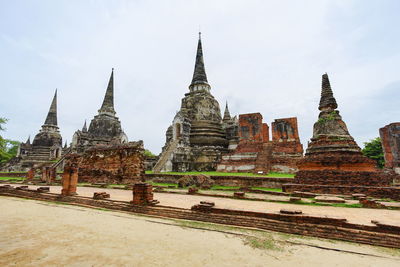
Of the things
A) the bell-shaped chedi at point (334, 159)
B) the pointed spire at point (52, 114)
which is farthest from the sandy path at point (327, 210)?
the pointed spire at point (52, 114)

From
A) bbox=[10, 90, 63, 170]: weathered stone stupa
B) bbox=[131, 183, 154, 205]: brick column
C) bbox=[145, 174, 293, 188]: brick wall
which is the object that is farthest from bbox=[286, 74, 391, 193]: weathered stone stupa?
bbox=[10, 90, 63, 170]: weathered stone stupa

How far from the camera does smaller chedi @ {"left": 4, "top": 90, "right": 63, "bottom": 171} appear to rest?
30214 millimetres

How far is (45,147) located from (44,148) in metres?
0.19

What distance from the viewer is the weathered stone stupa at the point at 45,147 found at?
99.1 ft

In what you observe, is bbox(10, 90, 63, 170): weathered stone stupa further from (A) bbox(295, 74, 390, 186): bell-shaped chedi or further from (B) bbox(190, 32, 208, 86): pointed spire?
(A) bbox(295, 74, 390, 186): bell-shaped chedi

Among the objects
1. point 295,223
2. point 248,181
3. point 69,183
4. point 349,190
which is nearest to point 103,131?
point 69,183

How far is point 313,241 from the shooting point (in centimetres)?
349

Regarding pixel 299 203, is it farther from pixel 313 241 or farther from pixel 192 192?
pixel 192 192

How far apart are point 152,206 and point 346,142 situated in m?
9.39

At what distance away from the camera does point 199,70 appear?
86.4 ft

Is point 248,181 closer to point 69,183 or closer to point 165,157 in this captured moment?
point 69,183

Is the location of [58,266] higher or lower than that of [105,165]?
lower

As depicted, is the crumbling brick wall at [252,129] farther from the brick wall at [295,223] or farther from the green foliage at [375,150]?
the green foliage at [375,150]

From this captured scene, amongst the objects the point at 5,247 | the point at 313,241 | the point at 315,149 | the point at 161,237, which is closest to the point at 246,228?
the point at 313,241
